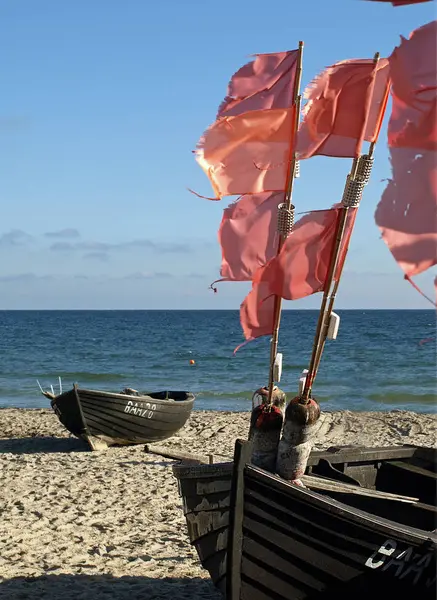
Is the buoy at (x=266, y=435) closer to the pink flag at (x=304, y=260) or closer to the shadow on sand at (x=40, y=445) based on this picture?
the pink flag at (x=304, y=260)

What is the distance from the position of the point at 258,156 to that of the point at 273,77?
68 cm

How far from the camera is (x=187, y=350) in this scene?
5294cm

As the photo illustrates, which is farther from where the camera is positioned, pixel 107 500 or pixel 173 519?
pixel 107 500

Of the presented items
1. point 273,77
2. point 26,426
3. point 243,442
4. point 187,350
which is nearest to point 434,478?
point 243,442

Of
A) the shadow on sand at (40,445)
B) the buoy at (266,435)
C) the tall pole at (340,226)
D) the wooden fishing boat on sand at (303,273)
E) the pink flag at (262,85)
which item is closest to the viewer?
the wooden fishing boat on sand at (303,273)

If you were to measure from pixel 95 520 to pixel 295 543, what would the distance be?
15.0 ft

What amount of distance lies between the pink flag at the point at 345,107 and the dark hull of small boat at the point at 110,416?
9077 mm

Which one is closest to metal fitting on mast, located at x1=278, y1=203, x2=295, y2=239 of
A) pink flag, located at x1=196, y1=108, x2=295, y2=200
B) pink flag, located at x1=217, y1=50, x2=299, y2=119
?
pink flag, located at x1=196, y1=108, x2=295, y2=200

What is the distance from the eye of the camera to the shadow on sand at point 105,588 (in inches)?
270

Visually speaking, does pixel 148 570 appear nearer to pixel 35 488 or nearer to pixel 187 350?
pixel 35 488

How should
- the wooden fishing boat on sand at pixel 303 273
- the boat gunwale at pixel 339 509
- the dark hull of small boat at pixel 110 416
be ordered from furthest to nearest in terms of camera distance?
the dark hull of small boat at pixel 110 416 → the boat gunwale at pixel 339 509 → the wooden fishing boat on sand at pixel 303 273

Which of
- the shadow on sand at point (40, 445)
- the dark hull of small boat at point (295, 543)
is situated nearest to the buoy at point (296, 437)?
the dark hull of small boat at point (295, 543)

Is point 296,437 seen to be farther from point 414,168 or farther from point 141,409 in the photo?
point 141,409

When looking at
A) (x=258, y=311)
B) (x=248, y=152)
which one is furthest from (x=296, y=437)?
(x=248, y=152)
